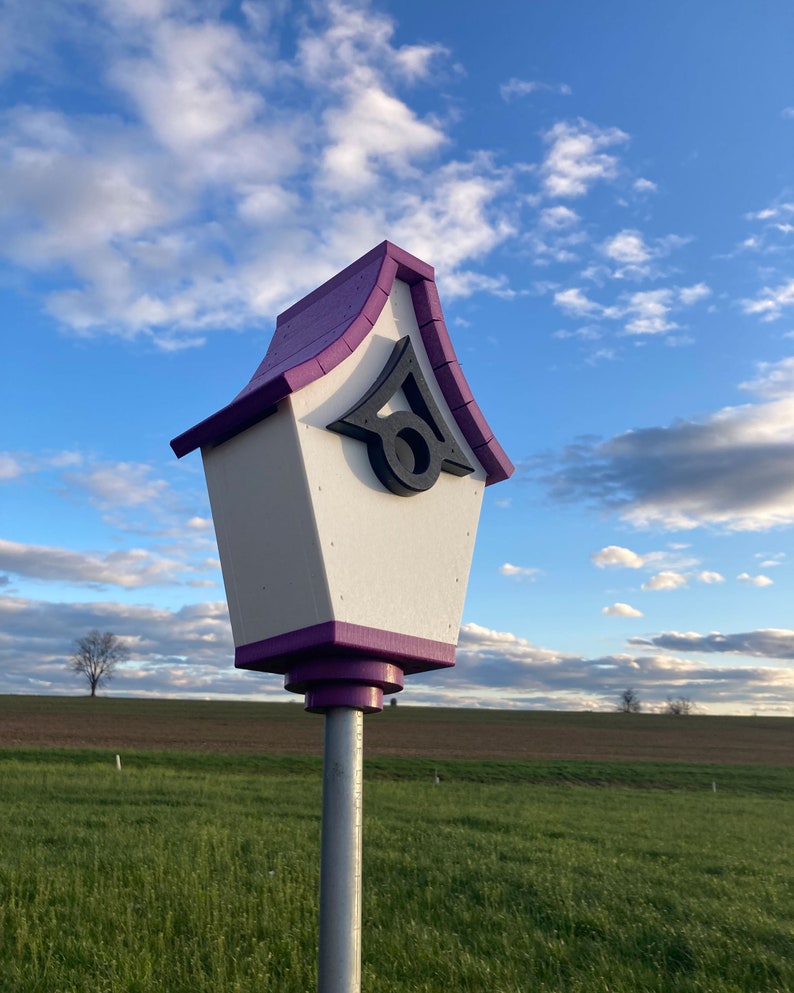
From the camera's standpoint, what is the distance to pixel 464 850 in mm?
8625

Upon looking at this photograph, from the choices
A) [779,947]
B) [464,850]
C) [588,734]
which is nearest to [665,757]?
[588,734]

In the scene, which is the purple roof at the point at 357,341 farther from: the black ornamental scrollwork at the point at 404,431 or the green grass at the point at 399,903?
the green grass at the point at 399,903

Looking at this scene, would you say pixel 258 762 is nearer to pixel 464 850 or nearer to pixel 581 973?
pixel 464 850

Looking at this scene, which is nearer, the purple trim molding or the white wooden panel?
the purple trim molding

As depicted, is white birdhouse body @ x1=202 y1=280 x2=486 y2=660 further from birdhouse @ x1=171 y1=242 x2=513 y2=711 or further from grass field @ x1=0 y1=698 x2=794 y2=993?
grass field @ x1=0 y1=698 x2=794 y2=993

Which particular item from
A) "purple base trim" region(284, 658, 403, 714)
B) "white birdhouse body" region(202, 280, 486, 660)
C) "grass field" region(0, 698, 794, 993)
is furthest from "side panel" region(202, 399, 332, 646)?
"grass field" region(0, 698, 794, 993)

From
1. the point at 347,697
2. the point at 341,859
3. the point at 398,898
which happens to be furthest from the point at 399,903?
the point at 347,697

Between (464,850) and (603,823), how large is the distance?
5.57 meters

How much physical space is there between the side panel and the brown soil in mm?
29774

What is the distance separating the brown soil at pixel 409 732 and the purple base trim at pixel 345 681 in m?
30.0

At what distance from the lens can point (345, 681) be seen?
2.56 metres

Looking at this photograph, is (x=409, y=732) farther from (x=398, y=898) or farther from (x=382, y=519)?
(x=382, y=519)

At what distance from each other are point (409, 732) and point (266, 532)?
44.9 m

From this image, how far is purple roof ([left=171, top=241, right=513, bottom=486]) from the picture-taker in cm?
275
